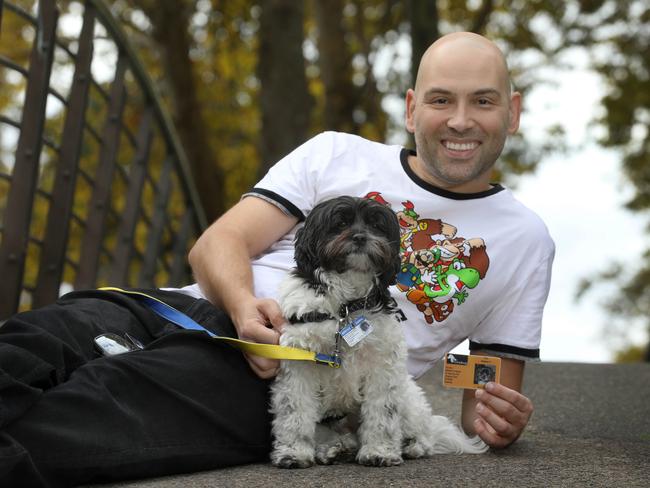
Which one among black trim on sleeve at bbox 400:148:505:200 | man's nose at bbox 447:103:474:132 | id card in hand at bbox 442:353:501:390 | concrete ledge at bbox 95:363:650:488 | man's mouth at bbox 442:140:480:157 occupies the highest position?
man's nose at bbox 447:103:474:132

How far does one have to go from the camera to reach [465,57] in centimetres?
388

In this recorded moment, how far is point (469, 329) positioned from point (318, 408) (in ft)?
2.98

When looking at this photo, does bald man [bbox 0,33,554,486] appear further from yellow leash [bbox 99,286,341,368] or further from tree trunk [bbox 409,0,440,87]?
tree trunk [bbox 409,0,440,87]

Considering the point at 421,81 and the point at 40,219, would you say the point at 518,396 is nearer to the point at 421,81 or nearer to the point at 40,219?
the point at 421,81

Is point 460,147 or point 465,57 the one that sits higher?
point 465,57

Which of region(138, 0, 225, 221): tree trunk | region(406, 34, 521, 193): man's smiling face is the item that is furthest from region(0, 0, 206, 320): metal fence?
region(138, 0, 225, 221): tree trunk

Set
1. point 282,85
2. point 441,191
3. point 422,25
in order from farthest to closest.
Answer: point 282,85 < point 422,25 < point 441,191

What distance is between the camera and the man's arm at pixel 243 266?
3.28 metres

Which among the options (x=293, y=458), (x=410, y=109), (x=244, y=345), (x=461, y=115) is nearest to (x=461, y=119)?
(x=461, y=115)

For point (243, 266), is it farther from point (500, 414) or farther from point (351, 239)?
point (500, 414)

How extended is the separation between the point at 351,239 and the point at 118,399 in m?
0.90

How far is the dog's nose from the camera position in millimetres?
3002

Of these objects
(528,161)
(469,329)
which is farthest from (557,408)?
(528,161)

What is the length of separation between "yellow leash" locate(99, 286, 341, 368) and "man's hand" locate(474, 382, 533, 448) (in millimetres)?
704
